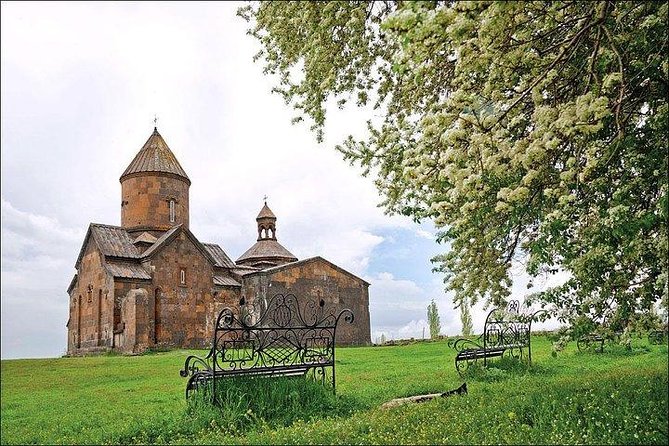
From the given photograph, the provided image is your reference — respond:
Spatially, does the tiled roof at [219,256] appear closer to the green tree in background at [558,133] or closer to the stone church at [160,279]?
the stone church at [160,279]

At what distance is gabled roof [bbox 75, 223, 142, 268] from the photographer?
34562 millimetres

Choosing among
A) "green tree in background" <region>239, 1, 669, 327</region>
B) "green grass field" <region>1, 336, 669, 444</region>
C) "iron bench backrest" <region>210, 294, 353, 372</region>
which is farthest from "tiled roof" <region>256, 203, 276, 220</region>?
"green tree in background" <region>239, 1, 669, 327</region>

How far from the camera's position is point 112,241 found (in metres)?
35.5

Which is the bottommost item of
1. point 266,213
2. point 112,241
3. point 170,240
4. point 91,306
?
point 91,306

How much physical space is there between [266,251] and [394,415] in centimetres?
3831

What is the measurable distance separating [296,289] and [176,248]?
8.63m

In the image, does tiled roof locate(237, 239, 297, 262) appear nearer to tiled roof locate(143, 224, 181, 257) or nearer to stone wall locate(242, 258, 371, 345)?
stone wall locate(242, 258, 371, 345)

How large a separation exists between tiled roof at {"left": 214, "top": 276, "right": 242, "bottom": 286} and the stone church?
0.33ft

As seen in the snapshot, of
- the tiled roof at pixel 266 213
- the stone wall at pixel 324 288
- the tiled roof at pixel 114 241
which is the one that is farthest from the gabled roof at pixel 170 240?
the tiled roof at pixel 266 213

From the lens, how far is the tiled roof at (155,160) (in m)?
38.3

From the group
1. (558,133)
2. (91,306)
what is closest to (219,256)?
(91,306)

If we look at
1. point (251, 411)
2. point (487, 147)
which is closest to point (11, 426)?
point (251, 411)

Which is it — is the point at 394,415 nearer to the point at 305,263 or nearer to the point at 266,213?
the point at 305,263

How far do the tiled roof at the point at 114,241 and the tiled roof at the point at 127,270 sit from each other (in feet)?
1.72
